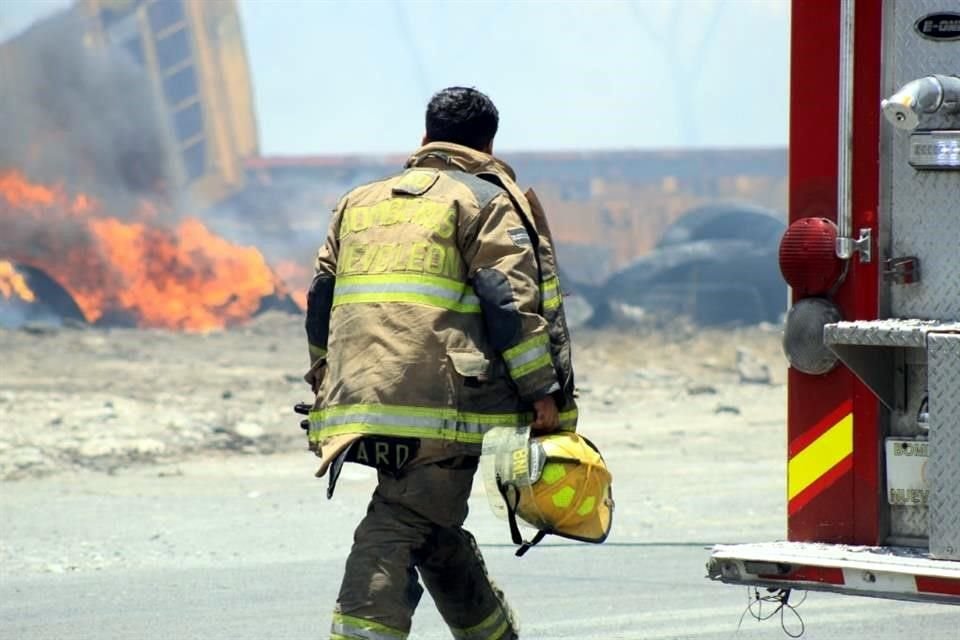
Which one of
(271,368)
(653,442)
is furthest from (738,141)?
(653,442)

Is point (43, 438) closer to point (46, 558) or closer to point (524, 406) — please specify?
point (46, 558)

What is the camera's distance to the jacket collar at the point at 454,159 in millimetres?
4680

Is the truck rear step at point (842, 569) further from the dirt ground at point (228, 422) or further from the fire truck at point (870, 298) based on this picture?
the dirt ground at point (228, 422)

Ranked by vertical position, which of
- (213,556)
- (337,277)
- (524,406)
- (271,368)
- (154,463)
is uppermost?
(337,277)

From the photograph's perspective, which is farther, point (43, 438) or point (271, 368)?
point (271, 368)

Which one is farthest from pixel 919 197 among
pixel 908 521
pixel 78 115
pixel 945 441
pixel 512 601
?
pixel 78 115

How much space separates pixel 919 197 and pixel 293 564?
4123 millimetres

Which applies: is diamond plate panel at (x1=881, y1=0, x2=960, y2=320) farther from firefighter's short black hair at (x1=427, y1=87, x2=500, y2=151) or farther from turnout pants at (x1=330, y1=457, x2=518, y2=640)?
turnout pants at (x1=330, y1=457, x2=518, y2=640)

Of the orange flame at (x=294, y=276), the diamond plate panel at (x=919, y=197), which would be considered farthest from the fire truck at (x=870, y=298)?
the orange flame at (x=294, y=276)

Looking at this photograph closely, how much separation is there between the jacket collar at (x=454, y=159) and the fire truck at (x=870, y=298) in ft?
2.78

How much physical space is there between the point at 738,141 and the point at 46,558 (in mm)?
14368

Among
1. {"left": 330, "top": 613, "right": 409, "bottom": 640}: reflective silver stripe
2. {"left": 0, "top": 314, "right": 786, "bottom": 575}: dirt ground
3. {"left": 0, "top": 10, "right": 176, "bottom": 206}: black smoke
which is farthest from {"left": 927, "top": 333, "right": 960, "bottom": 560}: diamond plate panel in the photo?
{"left": 0, "top": 10, "right": 176, "bottom": 206}: black smoke

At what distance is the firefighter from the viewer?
4.40 meters

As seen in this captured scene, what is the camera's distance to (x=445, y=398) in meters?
4.44
